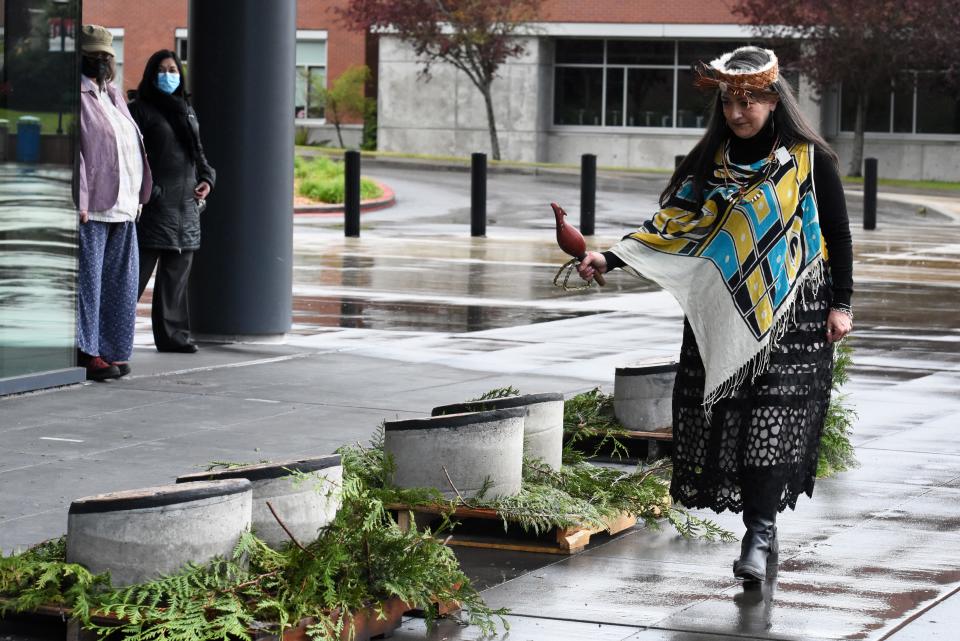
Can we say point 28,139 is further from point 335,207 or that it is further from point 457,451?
point 335,207

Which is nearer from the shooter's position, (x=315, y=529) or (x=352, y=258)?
(x=315, y=529)

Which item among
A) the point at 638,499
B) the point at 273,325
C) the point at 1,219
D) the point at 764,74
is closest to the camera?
the point at 764,74

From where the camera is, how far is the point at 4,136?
959cm

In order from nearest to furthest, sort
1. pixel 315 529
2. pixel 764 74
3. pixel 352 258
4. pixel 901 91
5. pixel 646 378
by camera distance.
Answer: pixel 315 529 < pixel 764 74 < pixel 646 378 < pixel 352 258 < pixel 901 91

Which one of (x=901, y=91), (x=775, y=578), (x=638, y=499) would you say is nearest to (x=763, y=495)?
(x=775, y=578)

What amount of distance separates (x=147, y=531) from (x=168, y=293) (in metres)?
6.86

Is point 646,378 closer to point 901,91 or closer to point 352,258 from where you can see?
point 352,258

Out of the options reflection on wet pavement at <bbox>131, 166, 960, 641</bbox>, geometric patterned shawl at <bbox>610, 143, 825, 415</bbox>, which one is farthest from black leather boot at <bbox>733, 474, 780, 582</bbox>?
geometric patterned shawl at <bbox>610, 143, 825, 415</bbox>

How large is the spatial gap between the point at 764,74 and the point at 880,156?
1641 inches

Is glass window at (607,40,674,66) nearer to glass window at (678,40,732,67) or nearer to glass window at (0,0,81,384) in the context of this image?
glass window at (678,40,732,67)

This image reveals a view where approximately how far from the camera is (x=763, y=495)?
595 centimetres

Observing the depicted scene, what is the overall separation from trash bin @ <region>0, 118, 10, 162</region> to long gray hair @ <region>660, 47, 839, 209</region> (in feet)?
15.7

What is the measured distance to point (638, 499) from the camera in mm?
6773

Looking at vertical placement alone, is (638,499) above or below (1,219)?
below
